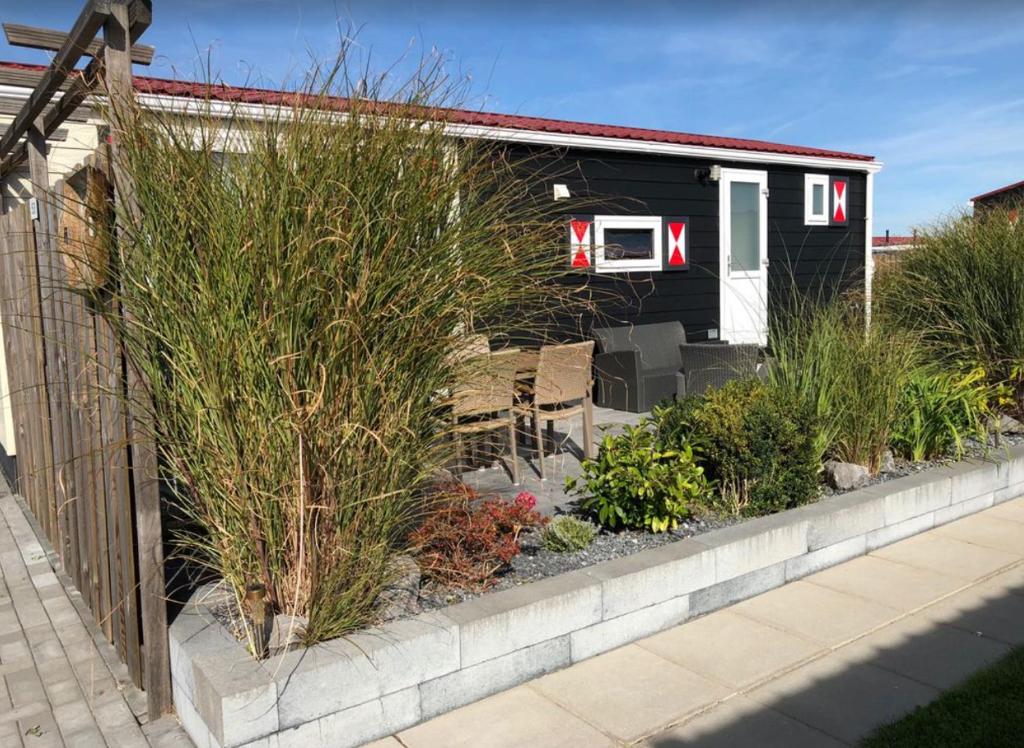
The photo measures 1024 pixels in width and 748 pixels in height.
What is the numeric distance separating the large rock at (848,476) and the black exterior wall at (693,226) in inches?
112

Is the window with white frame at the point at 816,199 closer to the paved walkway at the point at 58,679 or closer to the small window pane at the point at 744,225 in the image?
the small window pane at the point at 744,225

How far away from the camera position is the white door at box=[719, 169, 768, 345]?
9.25 metres

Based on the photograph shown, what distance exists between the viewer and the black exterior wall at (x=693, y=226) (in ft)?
26.3

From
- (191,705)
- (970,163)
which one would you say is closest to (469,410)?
(191,705)

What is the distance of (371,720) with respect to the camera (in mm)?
2367

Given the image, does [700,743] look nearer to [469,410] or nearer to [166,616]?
[469,410]

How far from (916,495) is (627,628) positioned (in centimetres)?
195

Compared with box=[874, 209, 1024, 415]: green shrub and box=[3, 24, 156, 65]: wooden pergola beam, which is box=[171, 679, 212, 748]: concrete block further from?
box=[874, 209, 1024, 415]: green shrub

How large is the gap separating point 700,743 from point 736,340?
25.1 ft

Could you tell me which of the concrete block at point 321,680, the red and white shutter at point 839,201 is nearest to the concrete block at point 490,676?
the concrete block at point 321,680

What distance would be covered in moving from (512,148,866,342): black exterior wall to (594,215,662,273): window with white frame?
0.09 meters

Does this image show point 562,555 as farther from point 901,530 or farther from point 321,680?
point 901,530

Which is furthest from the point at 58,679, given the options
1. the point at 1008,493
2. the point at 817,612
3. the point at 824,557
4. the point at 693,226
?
the point at 693,226

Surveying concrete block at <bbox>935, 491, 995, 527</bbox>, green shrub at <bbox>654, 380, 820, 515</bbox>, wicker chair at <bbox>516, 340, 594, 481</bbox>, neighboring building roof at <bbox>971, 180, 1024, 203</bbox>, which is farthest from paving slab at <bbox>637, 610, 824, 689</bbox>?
neighboring building roof at <bbox>971, 180, 1024, 203</bbox>
